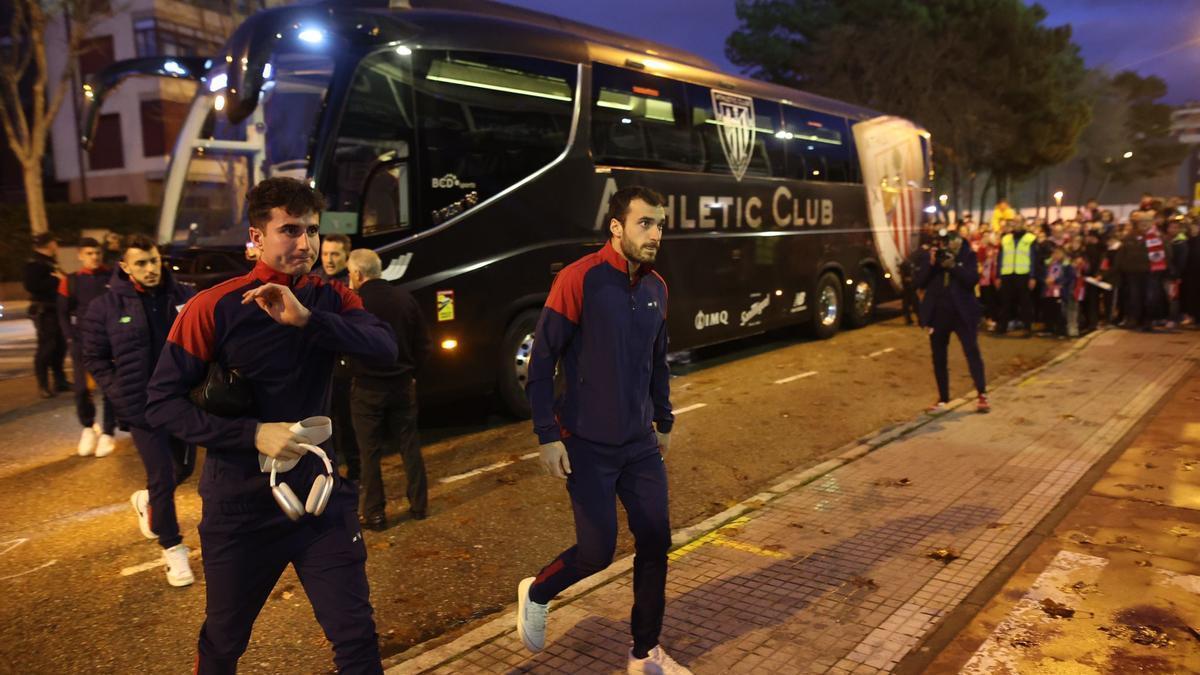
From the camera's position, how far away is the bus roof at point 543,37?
773 cm

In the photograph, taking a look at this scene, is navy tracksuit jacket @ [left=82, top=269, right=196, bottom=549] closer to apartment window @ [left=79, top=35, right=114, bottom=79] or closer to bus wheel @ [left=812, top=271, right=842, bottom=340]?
bus wheel @ [left=812, top=271, right=842, bottom=340]

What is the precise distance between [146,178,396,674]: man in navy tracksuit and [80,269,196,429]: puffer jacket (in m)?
2.42

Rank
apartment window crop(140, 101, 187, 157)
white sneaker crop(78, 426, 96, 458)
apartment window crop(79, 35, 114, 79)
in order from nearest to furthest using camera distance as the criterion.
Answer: white sneaker crop(78, 426, 96, 458)
apartment window crop(140, 101, 187, 157)
apartment window crop(79, 35, 114, 79)

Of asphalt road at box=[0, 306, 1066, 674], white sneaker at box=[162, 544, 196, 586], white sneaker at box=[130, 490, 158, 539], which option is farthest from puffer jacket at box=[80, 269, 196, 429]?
asphalt road at box=[0, 306, 1066, 674]

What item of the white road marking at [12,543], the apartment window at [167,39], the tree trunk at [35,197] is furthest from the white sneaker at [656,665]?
the apartment window at [167,39]

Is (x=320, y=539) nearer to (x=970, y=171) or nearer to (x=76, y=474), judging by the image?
A: (x=76, y=474)

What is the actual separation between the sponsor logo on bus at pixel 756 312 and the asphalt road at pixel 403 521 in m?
1.56

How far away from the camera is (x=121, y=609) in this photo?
4.39 metres

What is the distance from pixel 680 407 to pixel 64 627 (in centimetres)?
599

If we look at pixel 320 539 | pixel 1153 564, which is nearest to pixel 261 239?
pixel 320 539

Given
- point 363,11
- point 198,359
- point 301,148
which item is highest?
point 363,11

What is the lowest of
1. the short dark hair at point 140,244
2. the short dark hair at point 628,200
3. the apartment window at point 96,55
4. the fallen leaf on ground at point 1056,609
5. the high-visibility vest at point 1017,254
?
the fallen leaf on ground at point 1056,609

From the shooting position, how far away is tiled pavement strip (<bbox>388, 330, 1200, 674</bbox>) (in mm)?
3732

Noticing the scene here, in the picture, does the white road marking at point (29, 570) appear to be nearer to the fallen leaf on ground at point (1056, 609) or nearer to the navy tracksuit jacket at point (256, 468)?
the navy tracksuit jacket at point (256, 468)
